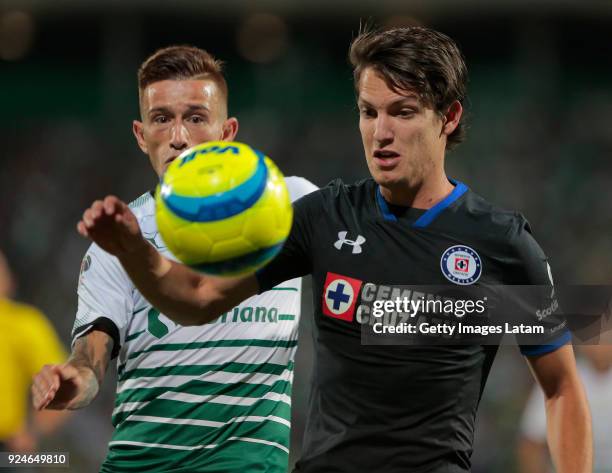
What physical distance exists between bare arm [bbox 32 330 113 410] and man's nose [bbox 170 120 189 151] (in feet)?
3.08

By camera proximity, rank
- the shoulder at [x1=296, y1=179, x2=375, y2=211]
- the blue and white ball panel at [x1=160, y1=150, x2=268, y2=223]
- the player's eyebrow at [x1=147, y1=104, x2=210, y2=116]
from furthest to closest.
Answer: the player's eyebrow at [x1=147, y1=104, x2=210, y2=116] → the shoulder at [x1=296, y1=179, x2=375, y2=211] → the blue and white ball panel at [x1=160, y1=150, x2=268, y2=223]

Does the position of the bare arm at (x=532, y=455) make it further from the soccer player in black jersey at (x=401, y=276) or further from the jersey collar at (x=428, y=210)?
the jersey collar at (x=428, y=210)

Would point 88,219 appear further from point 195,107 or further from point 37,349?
point 37,349

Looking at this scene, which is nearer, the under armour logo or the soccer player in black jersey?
the soccer player in black jersey

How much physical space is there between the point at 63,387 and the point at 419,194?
1536mm

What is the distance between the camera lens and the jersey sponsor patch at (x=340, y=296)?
11.7 feet

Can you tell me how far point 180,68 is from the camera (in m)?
4.71

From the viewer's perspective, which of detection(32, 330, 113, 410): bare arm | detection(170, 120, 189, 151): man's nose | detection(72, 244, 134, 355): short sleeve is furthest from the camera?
detection(170, 120, 189, 151): man's nose

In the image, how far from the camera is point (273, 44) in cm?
1562

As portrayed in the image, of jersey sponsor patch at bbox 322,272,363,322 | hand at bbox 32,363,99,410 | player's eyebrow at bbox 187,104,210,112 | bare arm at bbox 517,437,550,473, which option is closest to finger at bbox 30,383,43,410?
hand at bbox 32,363,99,410

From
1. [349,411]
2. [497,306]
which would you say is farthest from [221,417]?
[497,306]

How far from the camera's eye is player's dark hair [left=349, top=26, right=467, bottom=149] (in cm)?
362

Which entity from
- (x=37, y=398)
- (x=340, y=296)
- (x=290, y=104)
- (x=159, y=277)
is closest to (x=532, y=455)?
(x=340, y=296)

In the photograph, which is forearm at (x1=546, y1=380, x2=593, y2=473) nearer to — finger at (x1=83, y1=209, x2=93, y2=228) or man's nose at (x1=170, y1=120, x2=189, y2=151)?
finger at (x1=83, y1=209, x2=93, y2=228)
